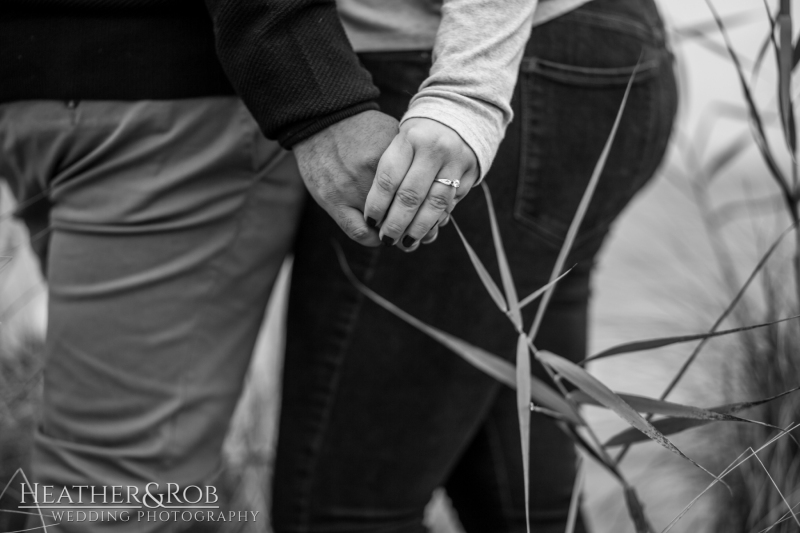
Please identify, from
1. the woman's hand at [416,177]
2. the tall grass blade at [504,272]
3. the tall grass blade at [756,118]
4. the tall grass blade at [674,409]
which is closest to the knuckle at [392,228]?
the woman's hand at [416,177]

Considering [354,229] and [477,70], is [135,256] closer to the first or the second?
[354,229]

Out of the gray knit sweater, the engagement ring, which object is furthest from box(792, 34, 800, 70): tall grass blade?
the engagement ring

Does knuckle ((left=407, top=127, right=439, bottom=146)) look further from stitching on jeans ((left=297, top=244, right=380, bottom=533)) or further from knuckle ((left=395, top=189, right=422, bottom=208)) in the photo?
stitching on jeans ((left=297, top=244, right=380, bottom=533))

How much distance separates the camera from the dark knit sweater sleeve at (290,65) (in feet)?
1.79

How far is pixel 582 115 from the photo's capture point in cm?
69

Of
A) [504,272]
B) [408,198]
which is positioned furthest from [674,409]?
[408,198]

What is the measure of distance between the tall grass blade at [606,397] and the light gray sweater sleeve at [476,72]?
180 millimetres

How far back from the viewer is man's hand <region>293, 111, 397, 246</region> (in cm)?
54

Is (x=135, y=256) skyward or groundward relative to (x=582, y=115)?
groundward

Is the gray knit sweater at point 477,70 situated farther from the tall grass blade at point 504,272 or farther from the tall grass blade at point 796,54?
the tall grass blade at point 796,54

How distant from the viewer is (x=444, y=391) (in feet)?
2.41

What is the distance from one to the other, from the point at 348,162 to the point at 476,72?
0.39 feet

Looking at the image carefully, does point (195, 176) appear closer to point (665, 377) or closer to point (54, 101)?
point (54, 101)

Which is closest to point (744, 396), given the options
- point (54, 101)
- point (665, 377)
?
point (665, 377)
